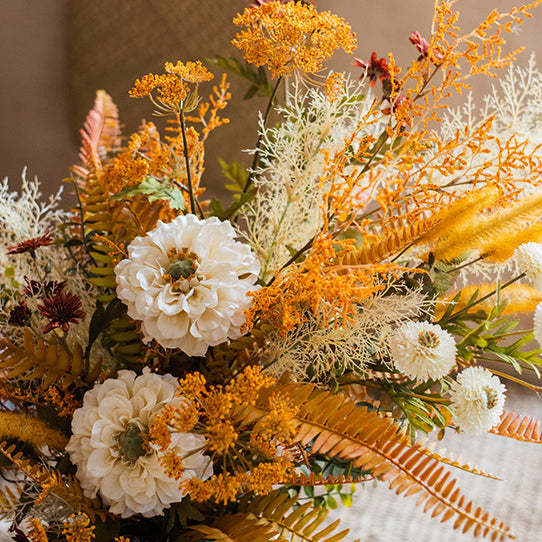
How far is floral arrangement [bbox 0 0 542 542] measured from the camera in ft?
1.46

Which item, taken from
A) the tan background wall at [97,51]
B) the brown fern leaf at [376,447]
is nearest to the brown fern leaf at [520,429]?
the brown fern leaf at [376,447]

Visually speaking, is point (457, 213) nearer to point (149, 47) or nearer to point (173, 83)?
point (173, 83)

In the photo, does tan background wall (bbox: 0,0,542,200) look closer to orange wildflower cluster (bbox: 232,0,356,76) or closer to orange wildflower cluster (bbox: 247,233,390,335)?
orange wildflower cluster (bbox: 232,0,356,76)

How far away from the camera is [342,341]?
1.65 feet

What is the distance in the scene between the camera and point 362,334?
495mm

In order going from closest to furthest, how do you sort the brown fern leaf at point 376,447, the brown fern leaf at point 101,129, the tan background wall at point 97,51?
the brown fern leaf at point 376,447, the brown fern leaf at point 101,129, the tan background wall at point 97,51

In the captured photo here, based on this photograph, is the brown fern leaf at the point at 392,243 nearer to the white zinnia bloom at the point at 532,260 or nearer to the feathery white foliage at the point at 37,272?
the white zinnia bloom at the point at 532,260

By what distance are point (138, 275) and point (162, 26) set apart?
3.19 ft

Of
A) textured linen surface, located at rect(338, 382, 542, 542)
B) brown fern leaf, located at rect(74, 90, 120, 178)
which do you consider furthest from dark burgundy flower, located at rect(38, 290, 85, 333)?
textured linen surface, located at rect(338, 382, 542, 542)

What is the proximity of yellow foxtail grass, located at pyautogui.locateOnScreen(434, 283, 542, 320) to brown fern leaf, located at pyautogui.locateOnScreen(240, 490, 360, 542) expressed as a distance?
0.20 m

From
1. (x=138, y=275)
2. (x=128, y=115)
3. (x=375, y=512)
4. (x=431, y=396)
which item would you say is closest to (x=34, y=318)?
(x=138, y=275)

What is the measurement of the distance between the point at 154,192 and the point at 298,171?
5.1 inches

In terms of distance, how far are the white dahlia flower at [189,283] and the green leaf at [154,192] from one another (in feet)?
0.13

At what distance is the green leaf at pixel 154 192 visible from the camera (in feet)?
1.65
